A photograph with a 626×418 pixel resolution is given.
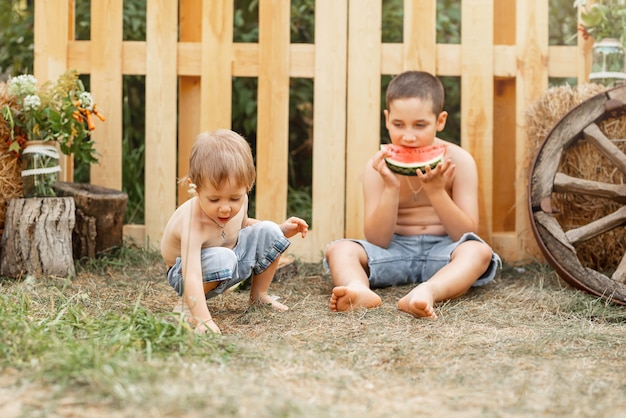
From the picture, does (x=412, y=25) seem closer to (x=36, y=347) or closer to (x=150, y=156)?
(x=150, y=156)

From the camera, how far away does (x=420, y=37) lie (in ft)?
14.5

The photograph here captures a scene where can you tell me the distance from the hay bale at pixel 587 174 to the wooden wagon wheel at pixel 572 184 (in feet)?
0.16

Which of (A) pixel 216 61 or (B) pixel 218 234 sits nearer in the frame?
(B) pixel 218 234

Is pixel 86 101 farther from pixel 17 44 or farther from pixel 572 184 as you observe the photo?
pixel 572 184

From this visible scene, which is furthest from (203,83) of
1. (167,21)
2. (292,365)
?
(292,365)

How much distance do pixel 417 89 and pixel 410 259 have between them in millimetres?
790

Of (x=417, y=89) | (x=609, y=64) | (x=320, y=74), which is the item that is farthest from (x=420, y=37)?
(x=609, y=64)

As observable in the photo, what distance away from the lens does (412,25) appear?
444 centimetres

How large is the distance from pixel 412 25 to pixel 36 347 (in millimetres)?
2825

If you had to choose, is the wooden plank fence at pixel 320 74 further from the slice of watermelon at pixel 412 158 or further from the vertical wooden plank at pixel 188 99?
the slice of watermelon at pixel 412 158

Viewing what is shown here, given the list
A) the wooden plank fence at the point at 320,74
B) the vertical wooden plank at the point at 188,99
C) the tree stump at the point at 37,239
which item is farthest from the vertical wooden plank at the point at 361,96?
the tree stump at the point at 37,239

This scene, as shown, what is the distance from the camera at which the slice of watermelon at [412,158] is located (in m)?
3.73

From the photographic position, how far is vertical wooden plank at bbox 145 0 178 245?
4.46m

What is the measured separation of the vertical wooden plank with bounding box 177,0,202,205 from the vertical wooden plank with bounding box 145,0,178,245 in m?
0.14
